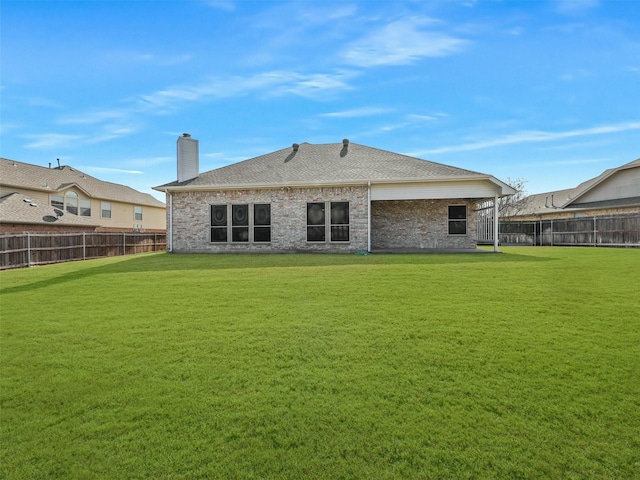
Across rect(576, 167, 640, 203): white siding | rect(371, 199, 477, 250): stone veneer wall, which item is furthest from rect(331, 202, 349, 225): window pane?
rect(576, 167, 640, 203): white siding

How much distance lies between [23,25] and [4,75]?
1.14 metres

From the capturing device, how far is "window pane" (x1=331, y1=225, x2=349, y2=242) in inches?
602

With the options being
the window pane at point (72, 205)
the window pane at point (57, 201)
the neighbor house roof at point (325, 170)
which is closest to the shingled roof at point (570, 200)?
the neighbor house roof at point (325, 170)

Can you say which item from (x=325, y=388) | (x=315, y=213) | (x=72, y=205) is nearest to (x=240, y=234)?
(x=315, y=213)

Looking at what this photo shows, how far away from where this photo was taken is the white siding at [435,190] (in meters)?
14.4

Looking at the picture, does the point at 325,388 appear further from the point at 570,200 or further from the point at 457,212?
the point at 570,200

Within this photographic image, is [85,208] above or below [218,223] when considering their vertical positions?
above

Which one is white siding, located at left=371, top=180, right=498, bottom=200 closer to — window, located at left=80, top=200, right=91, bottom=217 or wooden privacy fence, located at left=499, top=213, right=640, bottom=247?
wooden privacy fence, located at left=499, top=213, right=640, bottom=247

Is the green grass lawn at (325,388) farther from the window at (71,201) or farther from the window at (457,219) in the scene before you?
the window at (71,201)

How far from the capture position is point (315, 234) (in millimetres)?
15492

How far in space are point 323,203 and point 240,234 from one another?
4.06 metres

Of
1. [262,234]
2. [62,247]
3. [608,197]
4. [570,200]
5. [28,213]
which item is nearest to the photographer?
[62,247]

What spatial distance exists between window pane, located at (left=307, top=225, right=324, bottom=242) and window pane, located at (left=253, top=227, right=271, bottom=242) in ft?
5.95

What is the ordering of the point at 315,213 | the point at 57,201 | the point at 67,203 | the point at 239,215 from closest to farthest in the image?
1. the point at 315,213
2. the point at 239,215
3. the point at 57,201
4. the point at 67,203
